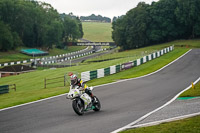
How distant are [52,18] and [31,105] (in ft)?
387

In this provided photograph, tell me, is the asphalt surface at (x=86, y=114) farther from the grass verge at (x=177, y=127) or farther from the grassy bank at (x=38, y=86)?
the grassy bank at (x=38, y=86)

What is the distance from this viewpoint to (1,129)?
12250mm

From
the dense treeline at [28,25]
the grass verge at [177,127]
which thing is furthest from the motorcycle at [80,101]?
the dense treeline at [28,25]

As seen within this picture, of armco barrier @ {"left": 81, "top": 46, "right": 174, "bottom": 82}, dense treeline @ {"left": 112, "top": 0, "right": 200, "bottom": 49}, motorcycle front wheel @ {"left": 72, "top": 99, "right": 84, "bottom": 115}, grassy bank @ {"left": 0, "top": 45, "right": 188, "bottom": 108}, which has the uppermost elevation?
dense treeline @ {"left": 112, "top": 0, "right": 200, "bottom": 49}

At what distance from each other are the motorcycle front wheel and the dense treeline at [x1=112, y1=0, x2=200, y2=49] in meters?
85.5

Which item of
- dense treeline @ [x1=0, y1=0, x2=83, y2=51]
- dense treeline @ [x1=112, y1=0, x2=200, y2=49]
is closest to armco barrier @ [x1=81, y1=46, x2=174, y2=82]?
dense treeline @ [x1=112, y1=0, x2=200, y2=49]

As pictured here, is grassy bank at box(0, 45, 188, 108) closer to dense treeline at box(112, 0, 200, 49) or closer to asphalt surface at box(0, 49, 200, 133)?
asphalt surface at box(0, 49, 200, 133)

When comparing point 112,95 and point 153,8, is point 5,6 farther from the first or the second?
point 112,95

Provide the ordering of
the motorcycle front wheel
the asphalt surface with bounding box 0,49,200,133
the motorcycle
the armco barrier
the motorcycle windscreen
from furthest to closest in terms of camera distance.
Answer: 1. the armco barrier
2. the motorcycle windscreen
3. the motorcycle front wheel
4. the motorcycle
5. the asphalt surface with bounding box 0,49,200,133

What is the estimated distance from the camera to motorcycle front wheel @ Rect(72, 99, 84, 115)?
14.2m

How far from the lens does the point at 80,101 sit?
14.4 metres

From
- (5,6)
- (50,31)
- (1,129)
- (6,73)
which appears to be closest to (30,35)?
(50,31)

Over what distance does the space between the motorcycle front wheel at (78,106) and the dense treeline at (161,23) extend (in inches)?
3365

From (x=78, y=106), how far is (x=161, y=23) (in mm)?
89677
